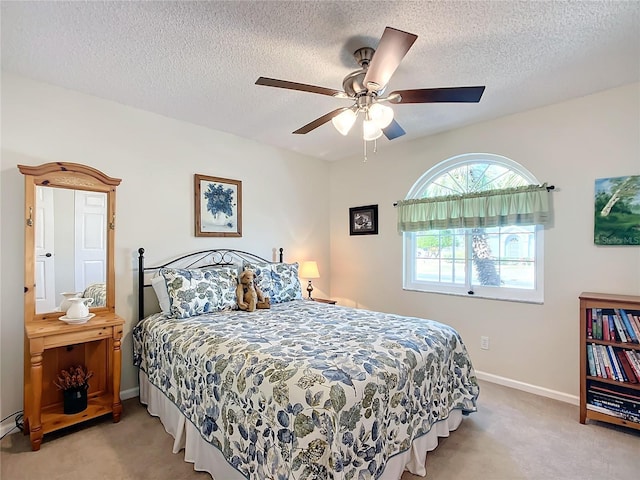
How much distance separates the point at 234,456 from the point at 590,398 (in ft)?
8.38

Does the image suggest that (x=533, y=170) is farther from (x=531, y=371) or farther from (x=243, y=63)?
(x=243, y=63)

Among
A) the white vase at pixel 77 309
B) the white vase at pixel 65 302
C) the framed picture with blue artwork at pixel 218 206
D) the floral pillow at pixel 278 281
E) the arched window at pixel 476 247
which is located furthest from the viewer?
the framed picture with blue artwork at pixel 218 206

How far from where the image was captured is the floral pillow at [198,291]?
2592mm

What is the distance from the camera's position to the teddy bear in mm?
2857

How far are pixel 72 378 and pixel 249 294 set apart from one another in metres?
1.38

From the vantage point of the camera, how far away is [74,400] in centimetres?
232

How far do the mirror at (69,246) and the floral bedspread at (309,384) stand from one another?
1.93ft

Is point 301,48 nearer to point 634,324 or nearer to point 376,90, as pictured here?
point 376,90

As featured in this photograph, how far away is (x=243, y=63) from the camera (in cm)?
219

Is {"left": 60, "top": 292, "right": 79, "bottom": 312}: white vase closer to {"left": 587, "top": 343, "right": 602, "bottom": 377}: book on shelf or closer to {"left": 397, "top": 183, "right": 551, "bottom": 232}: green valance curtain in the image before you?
{"left": 397, "top": 183, "right": 551, "bottom": 232}: green valance curtain

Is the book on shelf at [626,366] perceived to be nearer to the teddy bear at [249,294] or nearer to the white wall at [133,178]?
the teddy bear at [249,294]

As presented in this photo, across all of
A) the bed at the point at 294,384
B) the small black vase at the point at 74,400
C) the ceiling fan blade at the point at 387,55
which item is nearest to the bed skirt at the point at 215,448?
the bed at the point at 294,384

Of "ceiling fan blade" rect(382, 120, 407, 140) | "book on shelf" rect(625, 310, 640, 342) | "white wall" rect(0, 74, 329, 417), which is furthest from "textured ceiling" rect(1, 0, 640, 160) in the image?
"book on shelf" rect(625, 310, 640, 342)

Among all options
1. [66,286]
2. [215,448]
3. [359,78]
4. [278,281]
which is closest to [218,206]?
[278,281]
